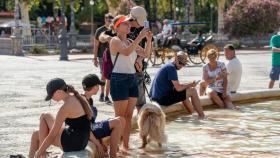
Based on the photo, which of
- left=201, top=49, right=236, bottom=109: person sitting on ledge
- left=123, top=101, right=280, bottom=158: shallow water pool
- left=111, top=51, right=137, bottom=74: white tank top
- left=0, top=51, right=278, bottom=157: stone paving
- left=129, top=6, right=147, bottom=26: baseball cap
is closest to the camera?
left=111, top=51, right=137, bottom=74: white tank top

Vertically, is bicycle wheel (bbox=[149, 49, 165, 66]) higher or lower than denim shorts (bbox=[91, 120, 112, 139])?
lower

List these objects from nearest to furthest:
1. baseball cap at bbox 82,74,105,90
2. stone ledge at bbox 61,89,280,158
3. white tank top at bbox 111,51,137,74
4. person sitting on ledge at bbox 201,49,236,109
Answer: baseball cap at bbox 82,74,105,90 < white tank top at bbox 111,51,137,74 < stone ledge at bbox 61,89,280,158 < person sitting on ledge at bbox 201,49,236,109

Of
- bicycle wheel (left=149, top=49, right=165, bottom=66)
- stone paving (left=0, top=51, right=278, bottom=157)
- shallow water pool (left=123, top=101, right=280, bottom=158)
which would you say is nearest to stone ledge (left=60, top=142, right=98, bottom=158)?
stone paving (left=0, top=51, right=278, bottom=157)

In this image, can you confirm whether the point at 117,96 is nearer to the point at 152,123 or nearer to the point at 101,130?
the point at 101,130

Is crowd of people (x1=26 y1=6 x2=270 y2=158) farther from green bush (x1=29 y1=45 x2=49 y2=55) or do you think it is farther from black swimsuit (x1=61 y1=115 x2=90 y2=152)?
green bush (x1=29 y1=45 x2=49 y2=55)

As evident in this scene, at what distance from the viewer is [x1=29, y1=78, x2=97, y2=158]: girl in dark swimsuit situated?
19.3ft

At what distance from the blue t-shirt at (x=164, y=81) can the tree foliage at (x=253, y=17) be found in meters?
35.7

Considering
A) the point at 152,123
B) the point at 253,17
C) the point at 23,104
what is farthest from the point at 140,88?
the point at 253,17

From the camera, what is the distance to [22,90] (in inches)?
562

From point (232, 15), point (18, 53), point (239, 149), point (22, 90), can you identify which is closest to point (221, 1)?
point (232, 15)

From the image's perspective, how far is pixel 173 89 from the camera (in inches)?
382

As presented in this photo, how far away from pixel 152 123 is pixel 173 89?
7.30 feet

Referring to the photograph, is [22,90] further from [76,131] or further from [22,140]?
[76,131]

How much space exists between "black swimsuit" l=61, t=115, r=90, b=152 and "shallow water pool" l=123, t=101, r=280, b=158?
124 cm
